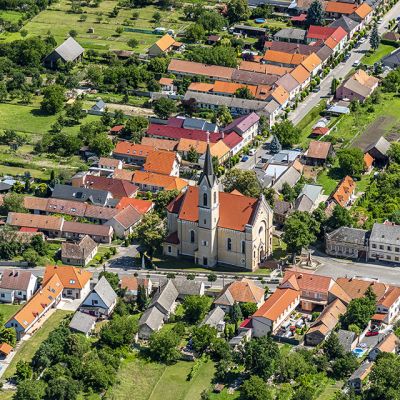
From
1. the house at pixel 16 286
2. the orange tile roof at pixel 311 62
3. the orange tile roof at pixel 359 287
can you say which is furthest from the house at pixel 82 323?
the orange tile roof at pixel 311 62

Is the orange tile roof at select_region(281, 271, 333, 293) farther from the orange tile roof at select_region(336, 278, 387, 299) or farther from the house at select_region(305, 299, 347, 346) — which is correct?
the house at select_region(305, 299, 347, 346)

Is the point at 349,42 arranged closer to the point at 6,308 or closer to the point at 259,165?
the point at 259,165

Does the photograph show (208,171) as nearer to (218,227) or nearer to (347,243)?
(218,227)

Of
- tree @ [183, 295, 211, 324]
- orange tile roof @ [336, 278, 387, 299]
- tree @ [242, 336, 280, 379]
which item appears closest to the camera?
tree @ [242, 336, 280, 379]

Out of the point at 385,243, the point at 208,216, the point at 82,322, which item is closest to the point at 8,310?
the point at 82,322

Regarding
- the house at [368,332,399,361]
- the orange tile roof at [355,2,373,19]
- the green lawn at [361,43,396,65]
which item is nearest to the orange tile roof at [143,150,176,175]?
the house at [368,332,399,361]
